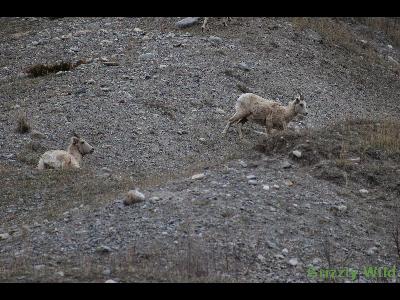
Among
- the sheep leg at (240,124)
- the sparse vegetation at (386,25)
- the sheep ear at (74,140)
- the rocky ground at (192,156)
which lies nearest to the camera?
the rocky ground at (192,156)

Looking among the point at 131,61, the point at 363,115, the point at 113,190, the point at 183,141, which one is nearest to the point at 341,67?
the point at 363,115

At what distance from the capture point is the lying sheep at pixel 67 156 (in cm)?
1444

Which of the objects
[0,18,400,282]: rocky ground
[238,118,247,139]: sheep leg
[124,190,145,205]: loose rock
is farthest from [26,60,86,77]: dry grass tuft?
[124,190,145,205]: loose rock

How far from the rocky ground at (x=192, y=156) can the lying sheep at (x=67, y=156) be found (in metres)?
0.31

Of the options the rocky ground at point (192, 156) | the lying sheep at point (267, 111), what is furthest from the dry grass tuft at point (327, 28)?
the lying sheep at point (267, 111)

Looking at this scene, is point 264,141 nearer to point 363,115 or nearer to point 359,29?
point 363,115

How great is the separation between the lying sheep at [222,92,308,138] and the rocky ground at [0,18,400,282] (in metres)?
0.62

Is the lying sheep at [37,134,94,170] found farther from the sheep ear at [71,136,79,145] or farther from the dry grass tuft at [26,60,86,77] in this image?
the dry grass tuft at [26,60,86,77]

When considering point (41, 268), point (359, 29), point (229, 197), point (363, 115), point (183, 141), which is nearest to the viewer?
point (41, 268)

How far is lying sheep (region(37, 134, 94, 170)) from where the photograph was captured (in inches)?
568

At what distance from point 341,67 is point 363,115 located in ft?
11.8

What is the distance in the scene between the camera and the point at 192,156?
16.1 metres

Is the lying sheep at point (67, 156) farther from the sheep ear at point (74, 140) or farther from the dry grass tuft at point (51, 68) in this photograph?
the dry grass tuft at point (51, 68)

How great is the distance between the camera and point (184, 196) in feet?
36.6
